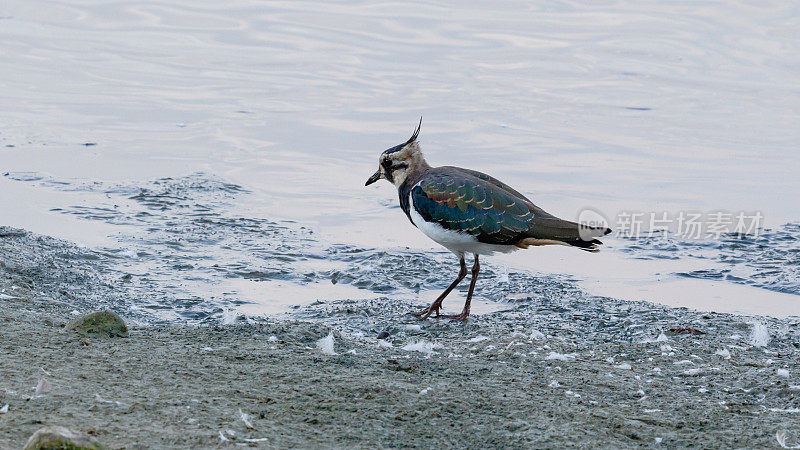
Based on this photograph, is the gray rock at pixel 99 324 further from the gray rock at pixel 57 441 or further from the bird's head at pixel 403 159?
the bird's head at pixel 403 159

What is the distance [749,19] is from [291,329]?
13.3 meters

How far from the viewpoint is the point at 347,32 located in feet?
55.5

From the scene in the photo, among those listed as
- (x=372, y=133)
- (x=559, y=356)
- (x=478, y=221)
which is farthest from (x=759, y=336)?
(x=372, y=133)

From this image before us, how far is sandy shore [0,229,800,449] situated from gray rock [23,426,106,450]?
0.32m

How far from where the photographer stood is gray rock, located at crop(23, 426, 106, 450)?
353cm

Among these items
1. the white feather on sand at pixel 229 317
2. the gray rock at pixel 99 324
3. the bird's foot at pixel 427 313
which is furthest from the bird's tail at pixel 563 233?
the gray rock at pixel 99 324

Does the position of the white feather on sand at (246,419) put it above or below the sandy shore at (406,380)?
above

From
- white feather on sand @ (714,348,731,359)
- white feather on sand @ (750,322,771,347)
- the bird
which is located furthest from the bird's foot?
white feather on sand @ (750,322,771,347)

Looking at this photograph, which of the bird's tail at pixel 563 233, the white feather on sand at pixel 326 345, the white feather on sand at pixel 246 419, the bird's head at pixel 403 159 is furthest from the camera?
the bird's head at pixel 403 159

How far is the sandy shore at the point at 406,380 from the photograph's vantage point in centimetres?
436

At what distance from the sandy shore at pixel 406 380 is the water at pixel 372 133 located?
0.98m

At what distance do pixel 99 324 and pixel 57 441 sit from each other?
208cm

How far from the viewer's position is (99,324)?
556cm

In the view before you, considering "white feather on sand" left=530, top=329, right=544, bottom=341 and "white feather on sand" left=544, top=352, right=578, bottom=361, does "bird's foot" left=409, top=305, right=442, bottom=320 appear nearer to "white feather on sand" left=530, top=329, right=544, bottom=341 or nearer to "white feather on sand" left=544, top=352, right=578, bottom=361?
"white feather on sand" left=530, top=329, right=544, bottom=341
